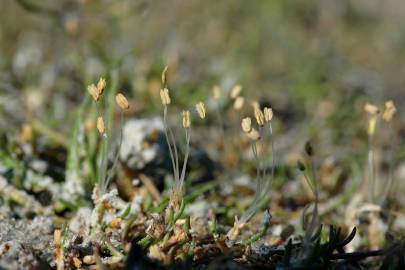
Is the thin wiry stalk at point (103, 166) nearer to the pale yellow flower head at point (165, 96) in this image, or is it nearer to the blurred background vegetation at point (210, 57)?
the pale yellow flower head at point (165, 96)

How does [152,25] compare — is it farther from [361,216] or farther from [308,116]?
[361,216]

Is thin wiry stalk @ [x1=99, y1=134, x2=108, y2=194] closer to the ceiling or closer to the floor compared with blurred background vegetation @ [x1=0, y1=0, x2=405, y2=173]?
closer to the floor

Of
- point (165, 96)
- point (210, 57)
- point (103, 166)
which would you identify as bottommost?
point (103, 166)

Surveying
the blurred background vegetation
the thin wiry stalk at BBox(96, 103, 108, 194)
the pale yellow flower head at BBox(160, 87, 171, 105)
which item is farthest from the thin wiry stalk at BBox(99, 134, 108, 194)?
the blurred background vegetation

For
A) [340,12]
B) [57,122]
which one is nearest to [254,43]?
[340,12]

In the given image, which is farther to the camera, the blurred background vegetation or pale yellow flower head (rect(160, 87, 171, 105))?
the blurred background vegetation

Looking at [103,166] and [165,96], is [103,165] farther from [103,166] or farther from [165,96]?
[165,96]

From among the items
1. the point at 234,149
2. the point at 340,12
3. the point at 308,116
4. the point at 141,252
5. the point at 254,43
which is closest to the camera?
the point at 141,252

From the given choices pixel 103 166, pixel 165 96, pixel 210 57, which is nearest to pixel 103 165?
pixel 103 166

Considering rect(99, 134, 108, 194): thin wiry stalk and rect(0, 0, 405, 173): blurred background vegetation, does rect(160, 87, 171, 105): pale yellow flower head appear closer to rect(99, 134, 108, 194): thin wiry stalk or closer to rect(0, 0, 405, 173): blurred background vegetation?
rect(99, 134, 108, 194): thin wiry stalk

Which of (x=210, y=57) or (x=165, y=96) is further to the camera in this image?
(x=210, y=57)

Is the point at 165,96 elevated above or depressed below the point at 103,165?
above
